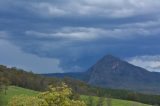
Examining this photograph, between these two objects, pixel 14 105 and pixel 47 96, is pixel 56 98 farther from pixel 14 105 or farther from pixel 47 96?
pixel 14 105

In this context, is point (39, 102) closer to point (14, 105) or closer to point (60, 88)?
point (60, 88)

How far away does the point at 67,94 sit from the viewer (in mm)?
59031

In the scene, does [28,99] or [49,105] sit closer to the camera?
[49,105]

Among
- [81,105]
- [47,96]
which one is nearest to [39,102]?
[47,96]

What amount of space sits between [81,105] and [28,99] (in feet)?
25.1

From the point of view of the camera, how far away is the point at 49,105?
2319 inches

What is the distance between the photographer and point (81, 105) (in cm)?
6350

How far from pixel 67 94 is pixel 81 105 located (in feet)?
17.2

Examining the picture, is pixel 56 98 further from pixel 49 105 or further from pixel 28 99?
pixel 28 99

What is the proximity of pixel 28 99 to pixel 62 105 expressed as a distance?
22.0 ft

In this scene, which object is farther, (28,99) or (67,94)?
(28,99)

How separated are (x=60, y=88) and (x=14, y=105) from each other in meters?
9.31

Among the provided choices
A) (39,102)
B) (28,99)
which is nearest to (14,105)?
(28,99)

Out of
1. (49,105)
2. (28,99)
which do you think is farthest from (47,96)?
(28,99)
